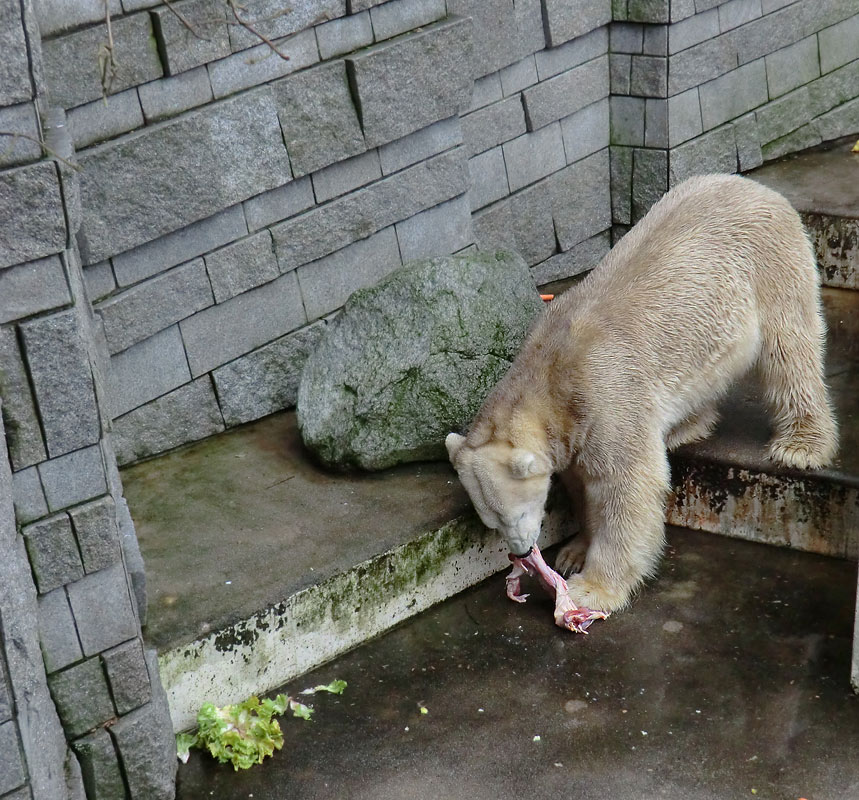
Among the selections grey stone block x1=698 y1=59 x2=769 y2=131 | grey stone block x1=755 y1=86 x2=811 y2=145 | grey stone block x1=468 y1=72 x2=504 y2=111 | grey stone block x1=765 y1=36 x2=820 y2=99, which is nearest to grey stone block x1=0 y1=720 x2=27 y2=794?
grey stone block x1=468 y1=72 x2=504 y2=111

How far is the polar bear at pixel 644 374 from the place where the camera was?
4.58 meters

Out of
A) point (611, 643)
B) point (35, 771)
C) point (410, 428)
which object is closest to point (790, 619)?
point (611, 643)

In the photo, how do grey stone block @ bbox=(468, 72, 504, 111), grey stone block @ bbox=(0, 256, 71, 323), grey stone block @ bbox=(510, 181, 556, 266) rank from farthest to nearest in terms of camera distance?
grey stone block @ bbox=(510, 181, 556, 266), grey stone block @ bbox=(468, 72, 504, 111), grey stone block @ bbox=(0, 256, 71, 323)

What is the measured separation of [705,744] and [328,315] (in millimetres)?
2684

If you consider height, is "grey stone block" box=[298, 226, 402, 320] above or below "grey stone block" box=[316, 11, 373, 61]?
below

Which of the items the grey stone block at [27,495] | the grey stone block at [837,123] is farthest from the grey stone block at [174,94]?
the grey stone block at [837,123]

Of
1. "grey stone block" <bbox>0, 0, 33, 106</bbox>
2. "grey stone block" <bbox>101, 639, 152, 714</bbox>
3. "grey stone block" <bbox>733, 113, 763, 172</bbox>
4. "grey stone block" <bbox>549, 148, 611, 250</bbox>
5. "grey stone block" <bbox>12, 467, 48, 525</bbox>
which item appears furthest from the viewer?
"grey stone block" <bbox>733, 113, 763, 172</bbox>

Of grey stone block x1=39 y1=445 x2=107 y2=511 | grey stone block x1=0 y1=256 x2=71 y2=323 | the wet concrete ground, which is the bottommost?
the wet concrete ground

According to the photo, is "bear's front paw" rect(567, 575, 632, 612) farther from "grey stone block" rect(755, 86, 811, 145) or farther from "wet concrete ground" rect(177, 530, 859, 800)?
"grey stone block" rect(755, 86, 811, 145)

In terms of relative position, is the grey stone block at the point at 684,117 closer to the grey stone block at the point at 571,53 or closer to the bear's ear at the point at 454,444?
the grey stone block at the point at 571,53

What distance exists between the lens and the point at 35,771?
10.2ft

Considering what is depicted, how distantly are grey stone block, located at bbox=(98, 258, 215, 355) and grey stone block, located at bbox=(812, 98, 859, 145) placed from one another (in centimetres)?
435

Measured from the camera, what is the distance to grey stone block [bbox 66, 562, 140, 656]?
3480mm

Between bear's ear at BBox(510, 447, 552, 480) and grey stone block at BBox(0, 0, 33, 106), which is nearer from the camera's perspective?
grey stone block at BBox(0, 0, 33, 106)
